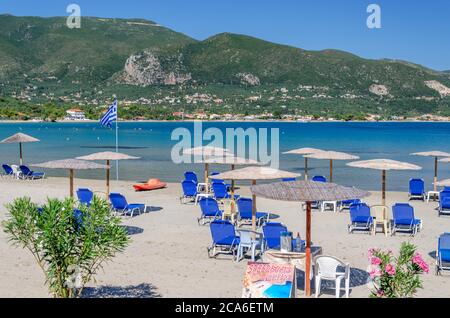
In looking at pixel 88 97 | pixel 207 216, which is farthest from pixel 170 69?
pixel 207 216

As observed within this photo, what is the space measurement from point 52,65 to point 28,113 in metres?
41.9

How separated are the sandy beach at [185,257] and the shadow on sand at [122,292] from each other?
13mm

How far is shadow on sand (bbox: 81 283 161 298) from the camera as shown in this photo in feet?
25.0

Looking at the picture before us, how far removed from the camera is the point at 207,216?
1329 cm

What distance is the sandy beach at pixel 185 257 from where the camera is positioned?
796cm

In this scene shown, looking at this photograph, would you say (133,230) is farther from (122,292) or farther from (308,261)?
(308,261)

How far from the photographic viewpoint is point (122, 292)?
7.83 metres

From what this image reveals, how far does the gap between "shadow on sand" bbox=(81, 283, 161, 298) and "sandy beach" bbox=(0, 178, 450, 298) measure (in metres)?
0.01

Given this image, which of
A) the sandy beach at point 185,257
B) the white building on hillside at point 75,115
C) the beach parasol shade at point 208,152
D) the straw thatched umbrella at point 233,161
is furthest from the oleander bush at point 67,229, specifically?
the white building on hillside at point 75,115

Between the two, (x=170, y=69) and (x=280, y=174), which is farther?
(x=170, y=69)

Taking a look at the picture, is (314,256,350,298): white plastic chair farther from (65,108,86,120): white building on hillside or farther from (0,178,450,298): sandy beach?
(65,108,86,120): white building on hillside

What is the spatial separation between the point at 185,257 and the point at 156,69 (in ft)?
503

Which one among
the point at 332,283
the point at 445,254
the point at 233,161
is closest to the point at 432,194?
the point at 233,161
